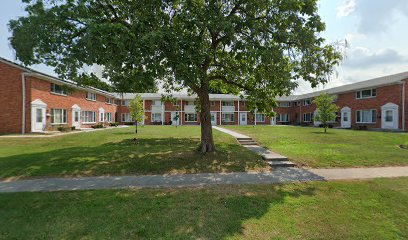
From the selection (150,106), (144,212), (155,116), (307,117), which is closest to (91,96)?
(150,106)

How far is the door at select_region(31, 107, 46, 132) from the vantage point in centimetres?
2144

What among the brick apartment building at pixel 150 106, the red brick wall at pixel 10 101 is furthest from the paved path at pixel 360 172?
the red brick wall at pixel 10 101

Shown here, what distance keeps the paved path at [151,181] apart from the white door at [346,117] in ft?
100

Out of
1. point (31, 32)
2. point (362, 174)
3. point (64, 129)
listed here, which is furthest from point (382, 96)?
point (64, 129)

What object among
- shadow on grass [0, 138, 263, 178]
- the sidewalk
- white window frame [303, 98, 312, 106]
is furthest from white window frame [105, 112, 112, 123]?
white window frame [303, 98, 312, 106]

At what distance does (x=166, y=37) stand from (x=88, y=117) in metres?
29.7

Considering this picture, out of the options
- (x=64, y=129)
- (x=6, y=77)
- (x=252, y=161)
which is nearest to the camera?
(x=252, y=161)

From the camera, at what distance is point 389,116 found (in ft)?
90.4

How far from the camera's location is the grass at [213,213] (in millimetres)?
4168

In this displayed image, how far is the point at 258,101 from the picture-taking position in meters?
14.4

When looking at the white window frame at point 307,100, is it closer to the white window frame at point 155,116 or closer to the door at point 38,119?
the white window frame at point 155,116

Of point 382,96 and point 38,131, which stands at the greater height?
point 382,96

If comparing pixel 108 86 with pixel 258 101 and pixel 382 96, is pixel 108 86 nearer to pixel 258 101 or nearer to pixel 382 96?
pixel 258 101

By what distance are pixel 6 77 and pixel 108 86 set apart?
53.4 ft
